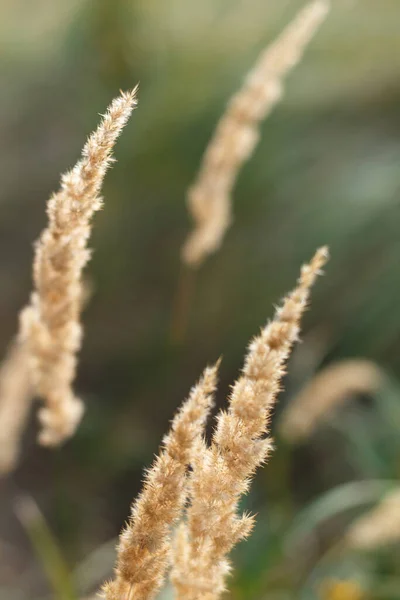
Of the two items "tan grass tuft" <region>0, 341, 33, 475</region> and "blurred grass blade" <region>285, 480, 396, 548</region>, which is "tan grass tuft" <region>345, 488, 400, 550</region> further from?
"tan grass tuft" <region>0, 341, 33, 475</region>

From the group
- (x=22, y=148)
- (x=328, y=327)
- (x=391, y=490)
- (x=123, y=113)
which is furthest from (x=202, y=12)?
(x=123, y=113)

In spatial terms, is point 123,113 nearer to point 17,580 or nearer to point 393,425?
point 393,425

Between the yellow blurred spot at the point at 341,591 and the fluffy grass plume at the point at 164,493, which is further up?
the yellow blurred spot at the point at 341,591

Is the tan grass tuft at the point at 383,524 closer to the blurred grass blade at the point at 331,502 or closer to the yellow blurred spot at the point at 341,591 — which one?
the blurred grass blade at the point at 331,502

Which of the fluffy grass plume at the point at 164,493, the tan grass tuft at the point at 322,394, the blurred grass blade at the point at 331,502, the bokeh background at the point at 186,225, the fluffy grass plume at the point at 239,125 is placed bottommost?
the fluffy grass plume at the point at 164,493

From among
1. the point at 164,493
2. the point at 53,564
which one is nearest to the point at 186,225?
the point at 53,564

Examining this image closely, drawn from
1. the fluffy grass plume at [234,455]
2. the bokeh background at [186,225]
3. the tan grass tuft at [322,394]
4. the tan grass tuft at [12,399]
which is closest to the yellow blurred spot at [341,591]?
the tan grass tuft at [322,394]

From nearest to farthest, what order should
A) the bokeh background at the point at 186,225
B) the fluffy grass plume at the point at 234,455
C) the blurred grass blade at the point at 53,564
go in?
the fluffy grass plume at the point at 234,455 < the blurred grass blade at the point at 53,564 < the bokeh background at the point at 186,225
